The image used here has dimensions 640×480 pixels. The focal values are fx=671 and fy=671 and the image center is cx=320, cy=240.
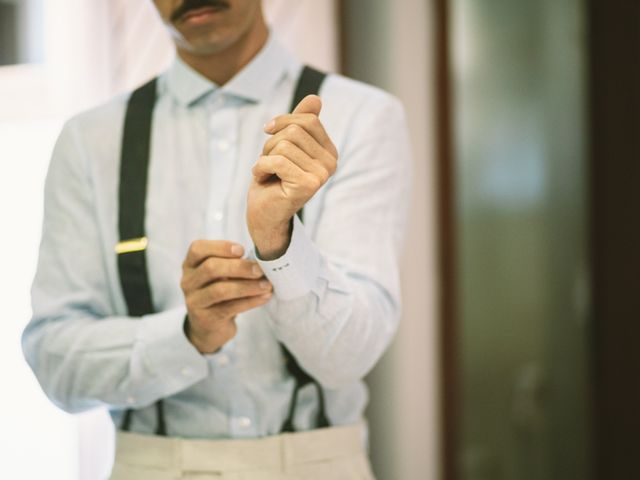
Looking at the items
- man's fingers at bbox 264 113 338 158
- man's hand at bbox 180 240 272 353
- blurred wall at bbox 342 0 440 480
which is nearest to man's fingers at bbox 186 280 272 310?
man's hand at bbox 180 240 272 353

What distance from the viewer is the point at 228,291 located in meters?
0.44

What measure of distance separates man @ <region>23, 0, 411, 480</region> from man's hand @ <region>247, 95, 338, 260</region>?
62 millimetres

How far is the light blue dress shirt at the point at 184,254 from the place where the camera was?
50cm

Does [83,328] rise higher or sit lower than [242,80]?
lower

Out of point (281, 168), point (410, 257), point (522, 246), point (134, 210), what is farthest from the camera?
point (522, 246)

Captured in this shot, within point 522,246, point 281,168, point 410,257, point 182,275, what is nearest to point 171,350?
point 182,275

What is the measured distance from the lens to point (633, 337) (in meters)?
1.29

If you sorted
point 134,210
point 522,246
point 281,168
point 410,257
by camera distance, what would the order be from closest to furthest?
point 281,168, point 134,210, point 410,257, point 522,246

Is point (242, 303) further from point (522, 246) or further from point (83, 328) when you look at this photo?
point (522, 246)

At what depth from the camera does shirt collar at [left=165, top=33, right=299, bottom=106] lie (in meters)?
0.50

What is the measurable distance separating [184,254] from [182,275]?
1.5 inches

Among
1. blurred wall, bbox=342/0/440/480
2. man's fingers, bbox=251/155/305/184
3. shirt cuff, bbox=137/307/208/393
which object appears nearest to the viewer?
man's fingers, bbox=251/155/305/184

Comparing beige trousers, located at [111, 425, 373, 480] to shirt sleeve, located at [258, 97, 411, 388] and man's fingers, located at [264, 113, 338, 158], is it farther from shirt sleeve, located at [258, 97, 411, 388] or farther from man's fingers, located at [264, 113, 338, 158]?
man's fingers, located at [264, 113, 338, 158]

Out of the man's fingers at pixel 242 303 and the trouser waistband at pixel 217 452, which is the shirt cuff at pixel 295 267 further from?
the trouser waistband at pixel 217 452
